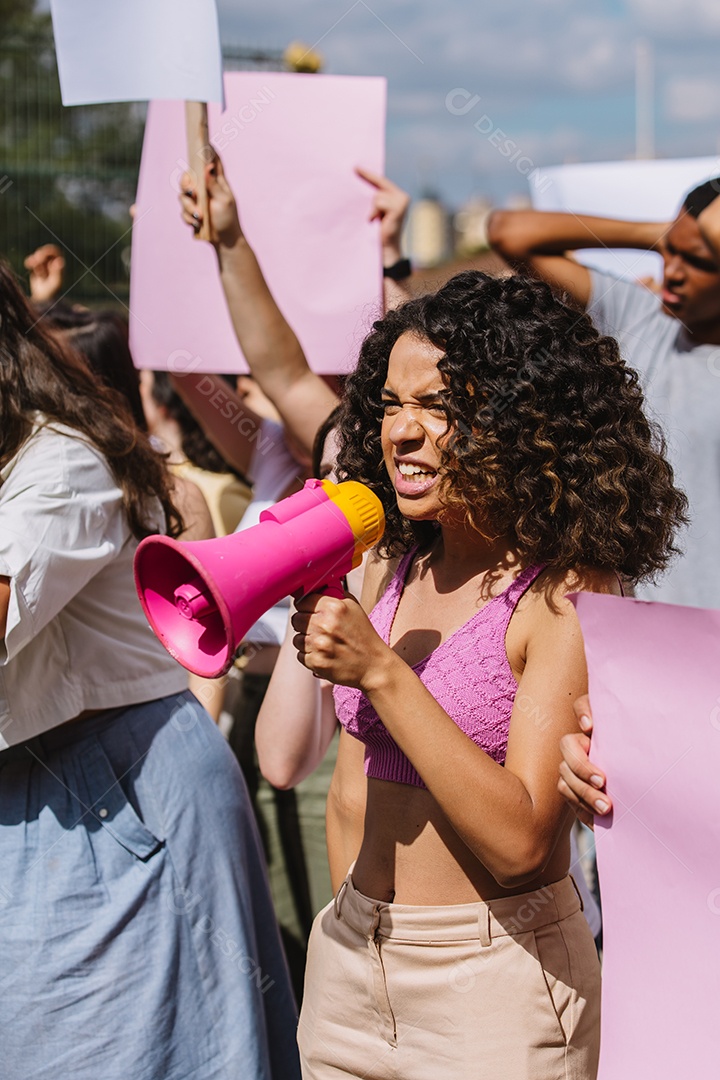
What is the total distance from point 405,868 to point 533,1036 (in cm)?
29

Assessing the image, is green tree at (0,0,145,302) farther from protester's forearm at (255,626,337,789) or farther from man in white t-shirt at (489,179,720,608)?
protester's forearm at (255,626,337,789)

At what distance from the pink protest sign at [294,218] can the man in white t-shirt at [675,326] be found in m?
0.49

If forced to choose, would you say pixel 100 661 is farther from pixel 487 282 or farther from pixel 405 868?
pixel 487 282

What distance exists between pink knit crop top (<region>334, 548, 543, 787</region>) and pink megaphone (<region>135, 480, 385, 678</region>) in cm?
21

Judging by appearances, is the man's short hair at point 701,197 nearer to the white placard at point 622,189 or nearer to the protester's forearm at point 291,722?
the white placard at point 622,189

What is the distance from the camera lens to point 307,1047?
189 cm

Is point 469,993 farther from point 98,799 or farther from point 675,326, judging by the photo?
point 675,326


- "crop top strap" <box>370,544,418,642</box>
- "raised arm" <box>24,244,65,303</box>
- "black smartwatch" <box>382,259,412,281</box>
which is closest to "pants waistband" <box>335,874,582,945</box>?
"crop top strap" <box>370,544,418,642</box>

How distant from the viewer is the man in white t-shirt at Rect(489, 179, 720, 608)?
9.39 feet

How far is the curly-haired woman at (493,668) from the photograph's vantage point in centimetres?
165

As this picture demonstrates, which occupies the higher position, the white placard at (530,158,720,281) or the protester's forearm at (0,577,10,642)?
the white placard at (530,158,720,281)

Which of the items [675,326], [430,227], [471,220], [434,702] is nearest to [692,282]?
[675,326]

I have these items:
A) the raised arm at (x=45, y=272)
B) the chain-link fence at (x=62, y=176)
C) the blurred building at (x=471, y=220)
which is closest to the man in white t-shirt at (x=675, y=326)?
the raised arm at (x=45, y=272)

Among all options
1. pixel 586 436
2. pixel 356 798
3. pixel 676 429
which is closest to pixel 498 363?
pixel 586 436
